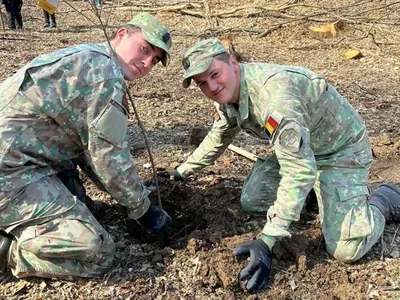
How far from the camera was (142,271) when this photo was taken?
296 cm

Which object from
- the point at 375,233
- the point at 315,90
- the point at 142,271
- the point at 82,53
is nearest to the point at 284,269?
the point at 375,233

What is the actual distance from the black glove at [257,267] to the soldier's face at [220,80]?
855 mm

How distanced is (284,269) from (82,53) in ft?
5.48

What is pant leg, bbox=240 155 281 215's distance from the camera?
343 centimetres

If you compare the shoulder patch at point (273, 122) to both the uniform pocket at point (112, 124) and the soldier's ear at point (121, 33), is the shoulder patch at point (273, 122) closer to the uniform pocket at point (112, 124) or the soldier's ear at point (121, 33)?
the uniform pocket at point (112, 124)

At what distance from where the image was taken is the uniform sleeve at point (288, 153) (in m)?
2.65

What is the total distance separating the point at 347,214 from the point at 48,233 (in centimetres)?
175

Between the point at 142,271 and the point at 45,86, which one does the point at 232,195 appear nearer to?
the point at 142,271

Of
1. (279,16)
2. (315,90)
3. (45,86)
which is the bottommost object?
(279,16)

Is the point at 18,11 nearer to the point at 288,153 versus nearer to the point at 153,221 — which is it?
the point at 153,221

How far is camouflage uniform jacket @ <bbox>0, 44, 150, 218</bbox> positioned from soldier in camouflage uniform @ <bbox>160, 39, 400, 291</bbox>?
472 millimetres

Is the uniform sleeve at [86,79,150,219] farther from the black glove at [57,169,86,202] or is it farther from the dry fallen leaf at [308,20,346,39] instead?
the dry fallen leaf at [308,20,346,39]

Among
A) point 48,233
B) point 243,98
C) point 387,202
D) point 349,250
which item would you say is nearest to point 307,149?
point 243,98

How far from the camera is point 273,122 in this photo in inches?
106
